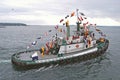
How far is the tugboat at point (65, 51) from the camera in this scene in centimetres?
4147

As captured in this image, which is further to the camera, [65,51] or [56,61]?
[65,51]

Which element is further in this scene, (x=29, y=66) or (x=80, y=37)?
(x=80, y=37)

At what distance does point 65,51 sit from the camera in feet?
155

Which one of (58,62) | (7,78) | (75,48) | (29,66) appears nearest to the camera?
(7,78)

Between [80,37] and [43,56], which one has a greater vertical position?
[80,37]

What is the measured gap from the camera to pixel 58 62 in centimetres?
4381

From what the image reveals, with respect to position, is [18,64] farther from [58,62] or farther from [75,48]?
[75,48]

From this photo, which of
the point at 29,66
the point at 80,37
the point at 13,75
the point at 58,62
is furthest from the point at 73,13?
the point at 13,75

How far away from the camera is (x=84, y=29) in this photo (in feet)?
173

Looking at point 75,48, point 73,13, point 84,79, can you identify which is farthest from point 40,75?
point 73,13

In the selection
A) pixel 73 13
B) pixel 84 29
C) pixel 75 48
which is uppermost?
pixel 73 13

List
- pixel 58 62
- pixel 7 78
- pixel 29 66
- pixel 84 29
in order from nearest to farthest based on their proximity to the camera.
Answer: pixel 7 78, pixel 29 66, pixel 58 62, pixel 84 29

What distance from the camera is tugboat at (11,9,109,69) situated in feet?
136

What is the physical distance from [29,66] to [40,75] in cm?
363
